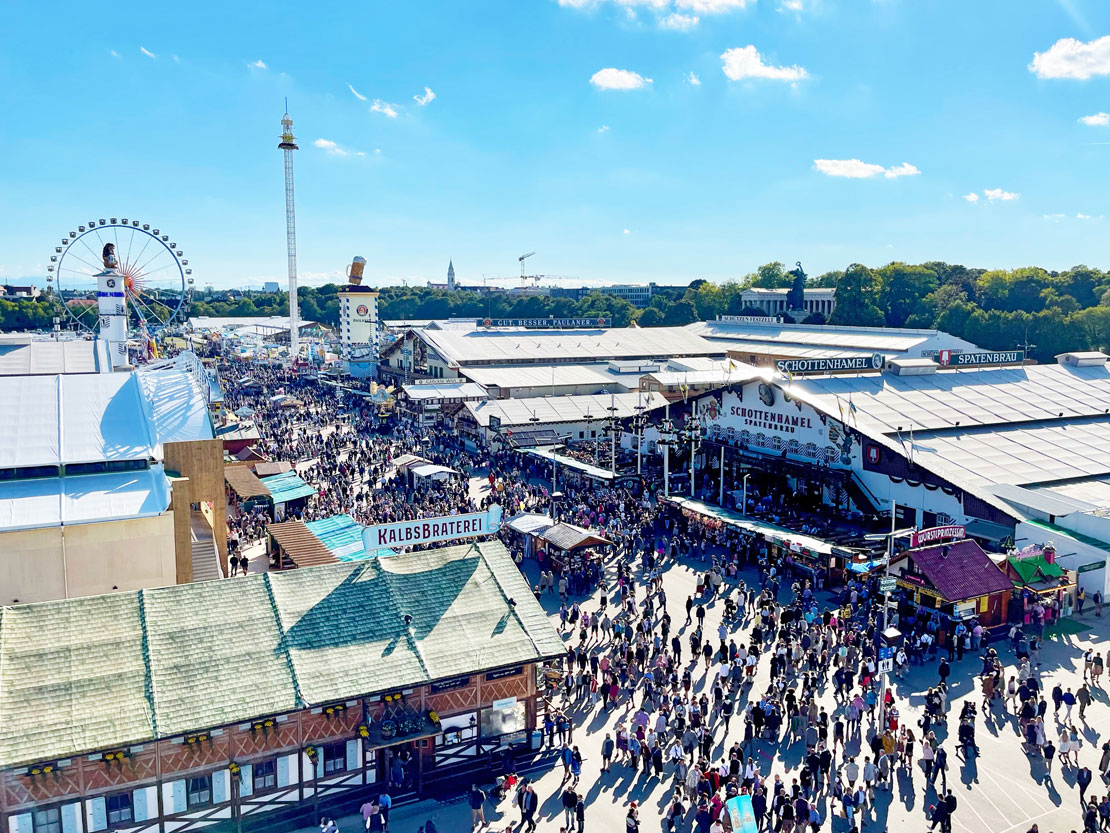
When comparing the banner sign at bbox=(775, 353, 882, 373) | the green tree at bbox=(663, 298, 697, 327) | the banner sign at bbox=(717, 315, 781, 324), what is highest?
the green tree at bbox=(663, 298, 697, 327)

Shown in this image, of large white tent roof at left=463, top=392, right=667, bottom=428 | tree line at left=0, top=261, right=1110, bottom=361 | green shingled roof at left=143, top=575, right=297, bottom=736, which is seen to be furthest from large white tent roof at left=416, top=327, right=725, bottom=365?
green shingled roof at left=143, top=575, right=297, bottom=736

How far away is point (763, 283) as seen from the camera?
141 m

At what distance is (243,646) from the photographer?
15.1 m

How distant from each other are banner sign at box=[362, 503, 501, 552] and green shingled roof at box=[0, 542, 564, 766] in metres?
0.89

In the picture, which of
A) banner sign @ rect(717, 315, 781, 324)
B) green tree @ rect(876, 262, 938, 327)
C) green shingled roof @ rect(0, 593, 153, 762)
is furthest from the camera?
green tree @ rect(876, 262, 938, 327)

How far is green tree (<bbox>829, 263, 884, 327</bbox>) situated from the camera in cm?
9500

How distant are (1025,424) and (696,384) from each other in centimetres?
1674

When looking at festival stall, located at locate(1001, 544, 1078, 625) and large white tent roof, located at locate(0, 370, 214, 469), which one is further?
festival stall, located at locate(1001, 544, 1078, 625)

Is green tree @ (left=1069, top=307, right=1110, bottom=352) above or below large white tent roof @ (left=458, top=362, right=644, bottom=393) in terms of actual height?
above

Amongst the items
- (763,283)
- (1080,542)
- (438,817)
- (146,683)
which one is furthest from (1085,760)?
(763,283)

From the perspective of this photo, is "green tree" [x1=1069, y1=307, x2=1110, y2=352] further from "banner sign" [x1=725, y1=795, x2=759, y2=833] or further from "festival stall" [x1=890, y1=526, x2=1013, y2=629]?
"banner sign" [x1=725, y1=795, x2=759, y2=833]

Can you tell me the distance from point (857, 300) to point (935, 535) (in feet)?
255

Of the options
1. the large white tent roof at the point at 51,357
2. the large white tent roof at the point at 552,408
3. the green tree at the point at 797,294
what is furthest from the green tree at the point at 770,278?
the large white tent roof at the point at 51,357

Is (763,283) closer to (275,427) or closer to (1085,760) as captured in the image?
(275,427)
